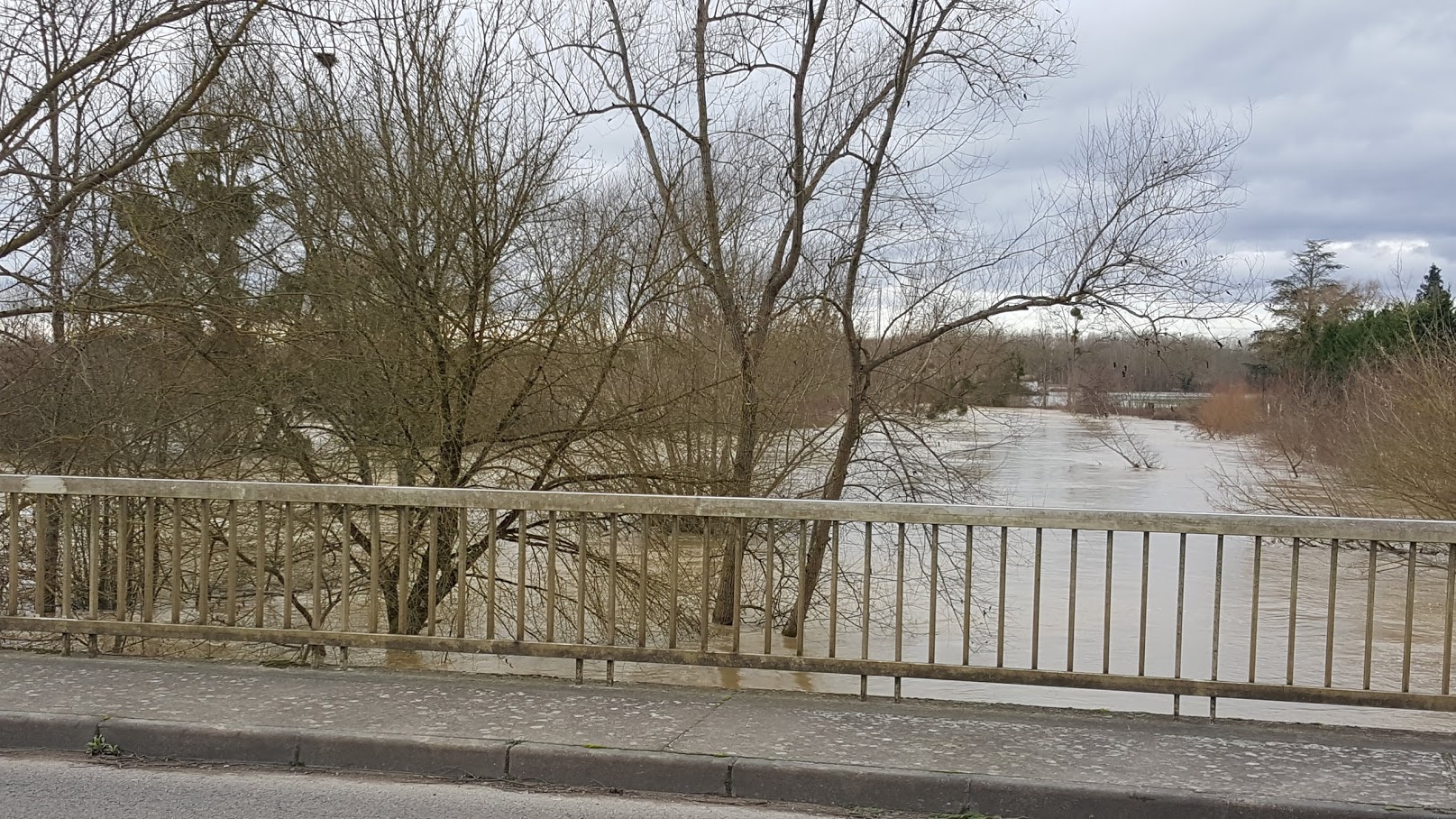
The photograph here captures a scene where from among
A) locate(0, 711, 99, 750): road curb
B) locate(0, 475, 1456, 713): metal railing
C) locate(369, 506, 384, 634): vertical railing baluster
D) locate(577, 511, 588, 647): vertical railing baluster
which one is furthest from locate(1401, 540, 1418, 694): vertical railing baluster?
locate(0, 711, 99, 750): road curb

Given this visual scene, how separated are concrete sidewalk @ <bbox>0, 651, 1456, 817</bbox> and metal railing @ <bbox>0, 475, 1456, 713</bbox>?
21cm

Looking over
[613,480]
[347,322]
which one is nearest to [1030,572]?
[613,480]

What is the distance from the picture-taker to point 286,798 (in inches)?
168

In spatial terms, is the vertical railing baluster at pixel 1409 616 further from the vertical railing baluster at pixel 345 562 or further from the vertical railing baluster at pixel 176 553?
the vertical railing baluster at pixel 176 553

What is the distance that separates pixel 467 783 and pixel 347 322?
6374 mm

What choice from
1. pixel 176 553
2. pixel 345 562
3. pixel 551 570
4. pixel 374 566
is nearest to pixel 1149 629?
pixel 345 562

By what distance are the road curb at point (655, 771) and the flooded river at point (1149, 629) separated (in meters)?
2.36

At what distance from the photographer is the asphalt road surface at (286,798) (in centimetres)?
411

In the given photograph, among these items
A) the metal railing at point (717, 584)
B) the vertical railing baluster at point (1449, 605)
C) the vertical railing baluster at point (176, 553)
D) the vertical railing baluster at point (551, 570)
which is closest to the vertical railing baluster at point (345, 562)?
the metal railing at point (717, 584)

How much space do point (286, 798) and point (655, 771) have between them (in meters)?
1.39

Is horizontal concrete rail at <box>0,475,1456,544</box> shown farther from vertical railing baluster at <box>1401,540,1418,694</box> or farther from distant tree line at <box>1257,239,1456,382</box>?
distant tree line at <box>1257,239,1456,382</box>

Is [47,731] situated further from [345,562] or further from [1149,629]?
[1149,629]

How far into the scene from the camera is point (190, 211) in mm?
9180

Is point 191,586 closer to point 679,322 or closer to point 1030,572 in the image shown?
point 679,322
